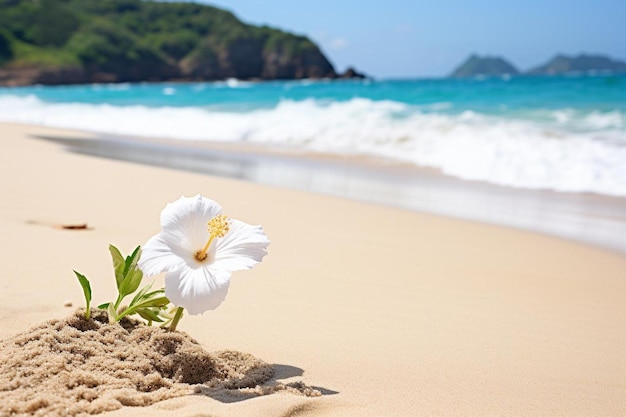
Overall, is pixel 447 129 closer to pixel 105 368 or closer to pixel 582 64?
pixel 105 368

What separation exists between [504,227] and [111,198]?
328 cm

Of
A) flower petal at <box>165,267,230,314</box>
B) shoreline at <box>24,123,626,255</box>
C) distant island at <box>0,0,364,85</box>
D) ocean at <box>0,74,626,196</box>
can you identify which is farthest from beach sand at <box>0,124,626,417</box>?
distant island at <box>0,0,364,85</box>

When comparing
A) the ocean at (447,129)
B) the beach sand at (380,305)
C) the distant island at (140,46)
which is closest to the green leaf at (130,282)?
the beach sand at (380,305)

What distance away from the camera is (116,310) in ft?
7.61

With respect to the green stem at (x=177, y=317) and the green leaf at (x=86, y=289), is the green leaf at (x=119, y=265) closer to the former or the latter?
the green leaf at (x=86, y=289)

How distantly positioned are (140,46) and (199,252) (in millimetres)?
103795

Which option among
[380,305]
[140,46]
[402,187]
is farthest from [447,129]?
[140,46]

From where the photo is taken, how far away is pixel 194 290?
6.46ft

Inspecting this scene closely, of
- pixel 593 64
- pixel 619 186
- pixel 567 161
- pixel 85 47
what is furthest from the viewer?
pixel 593 64

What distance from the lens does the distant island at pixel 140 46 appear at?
84.4 metres

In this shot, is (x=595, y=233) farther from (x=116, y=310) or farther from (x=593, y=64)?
(x=593, y=64)

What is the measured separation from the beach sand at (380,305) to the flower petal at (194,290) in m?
0.27

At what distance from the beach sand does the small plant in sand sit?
1.00ft

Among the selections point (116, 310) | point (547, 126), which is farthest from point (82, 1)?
point (116, 310)
